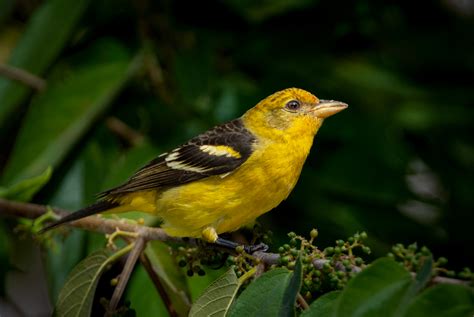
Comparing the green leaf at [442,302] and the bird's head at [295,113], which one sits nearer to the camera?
the green leaf at [442,302]

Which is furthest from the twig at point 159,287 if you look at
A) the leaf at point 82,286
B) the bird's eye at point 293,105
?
the bird's eye at point 293,105

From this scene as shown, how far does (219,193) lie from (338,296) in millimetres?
1265

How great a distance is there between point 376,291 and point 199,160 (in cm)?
157

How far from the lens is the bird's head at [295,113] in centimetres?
347

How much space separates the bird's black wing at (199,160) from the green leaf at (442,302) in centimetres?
150

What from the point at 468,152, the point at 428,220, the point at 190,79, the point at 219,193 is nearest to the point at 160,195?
the point at 219,193

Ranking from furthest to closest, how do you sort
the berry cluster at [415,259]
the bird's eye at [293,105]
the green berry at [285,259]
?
1. the bird's eye at [293,105]
2. the green berry at [285,259]
3. the berry cluster at [415,259]

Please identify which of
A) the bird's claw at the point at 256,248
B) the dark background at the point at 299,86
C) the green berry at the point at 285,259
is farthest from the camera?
the dark background at the point at 299,86

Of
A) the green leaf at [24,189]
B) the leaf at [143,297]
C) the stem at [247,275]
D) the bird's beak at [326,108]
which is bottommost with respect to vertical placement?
the leaf at [143,297]

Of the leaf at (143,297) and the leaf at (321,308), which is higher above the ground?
the leaf at (321,308)

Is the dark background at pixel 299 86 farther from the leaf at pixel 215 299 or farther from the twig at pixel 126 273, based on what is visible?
the leaf at pixel 215 299

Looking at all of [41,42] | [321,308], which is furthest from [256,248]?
[41,42]

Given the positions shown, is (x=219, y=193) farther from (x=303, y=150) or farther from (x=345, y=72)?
(x=345, y=72)

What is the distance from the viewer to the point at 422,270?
199cm
